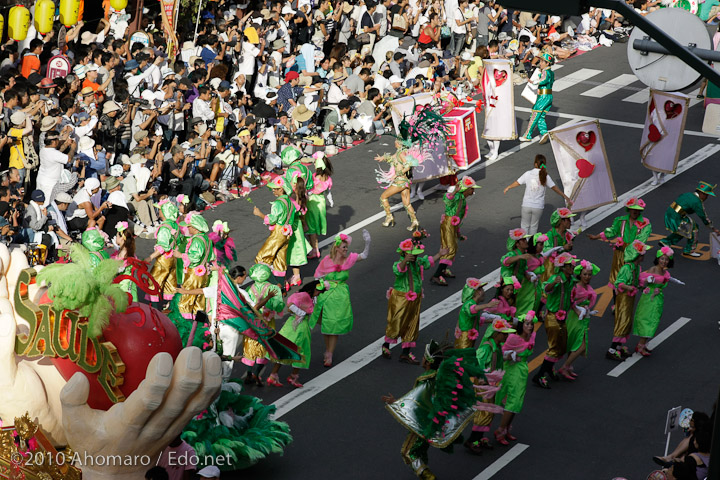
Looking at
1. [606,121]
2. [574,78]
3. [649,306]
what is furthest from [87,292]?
[574,78]

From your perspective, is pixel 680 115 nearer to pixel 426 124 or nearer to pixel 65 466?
pixel 426 124

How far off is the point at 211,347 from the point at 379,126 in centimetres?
1206

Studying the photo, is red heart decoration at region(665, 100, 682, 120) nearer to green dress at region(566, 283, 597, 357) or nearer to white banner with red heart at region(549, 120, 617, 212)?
white banner with red heart at region(549, 120, 617, 212)

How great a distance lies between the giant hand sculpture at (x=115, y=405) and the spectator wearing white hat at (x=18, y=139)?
7.86 m

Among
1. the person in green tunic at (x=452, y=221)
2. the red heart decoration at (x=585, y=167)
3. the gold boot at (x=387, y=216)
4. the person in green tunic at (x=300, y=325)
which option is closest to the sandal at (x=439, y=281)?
the person in green tunic at (x=452, y=221)

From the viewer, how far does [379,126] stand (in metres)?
23.4

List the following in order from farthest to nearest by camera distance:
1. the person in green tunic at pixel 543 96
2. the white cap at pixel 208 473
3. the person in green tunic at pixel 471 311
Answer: the person in green tunic at pixel 543 96, the person in green tunic at pixel 471 311, the white cap at pixel 208 473

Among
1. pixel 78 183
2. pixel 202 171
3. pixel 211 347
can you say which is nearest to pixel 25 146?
pixel 78 183

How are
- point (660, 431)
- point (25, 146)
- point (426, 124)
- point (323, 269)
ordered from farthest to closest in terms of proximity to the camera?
point (426, 124) < point (25, 146) < point (323, 269) < point (660, 431)

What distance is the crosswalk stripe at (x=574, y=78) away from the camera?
27344 millimetres

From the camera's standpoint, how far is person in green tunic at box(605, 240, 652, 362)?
49.5ft

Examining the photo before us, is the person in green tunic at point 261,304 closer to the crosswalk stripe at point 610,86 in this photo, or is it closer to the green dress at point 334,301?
the green dress at point 334,301

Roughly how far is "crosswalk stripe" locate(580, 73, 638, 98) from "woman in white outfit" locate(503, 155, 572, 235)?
9081 mm

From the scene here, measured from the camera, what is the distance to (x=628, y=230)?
55.0 ft
